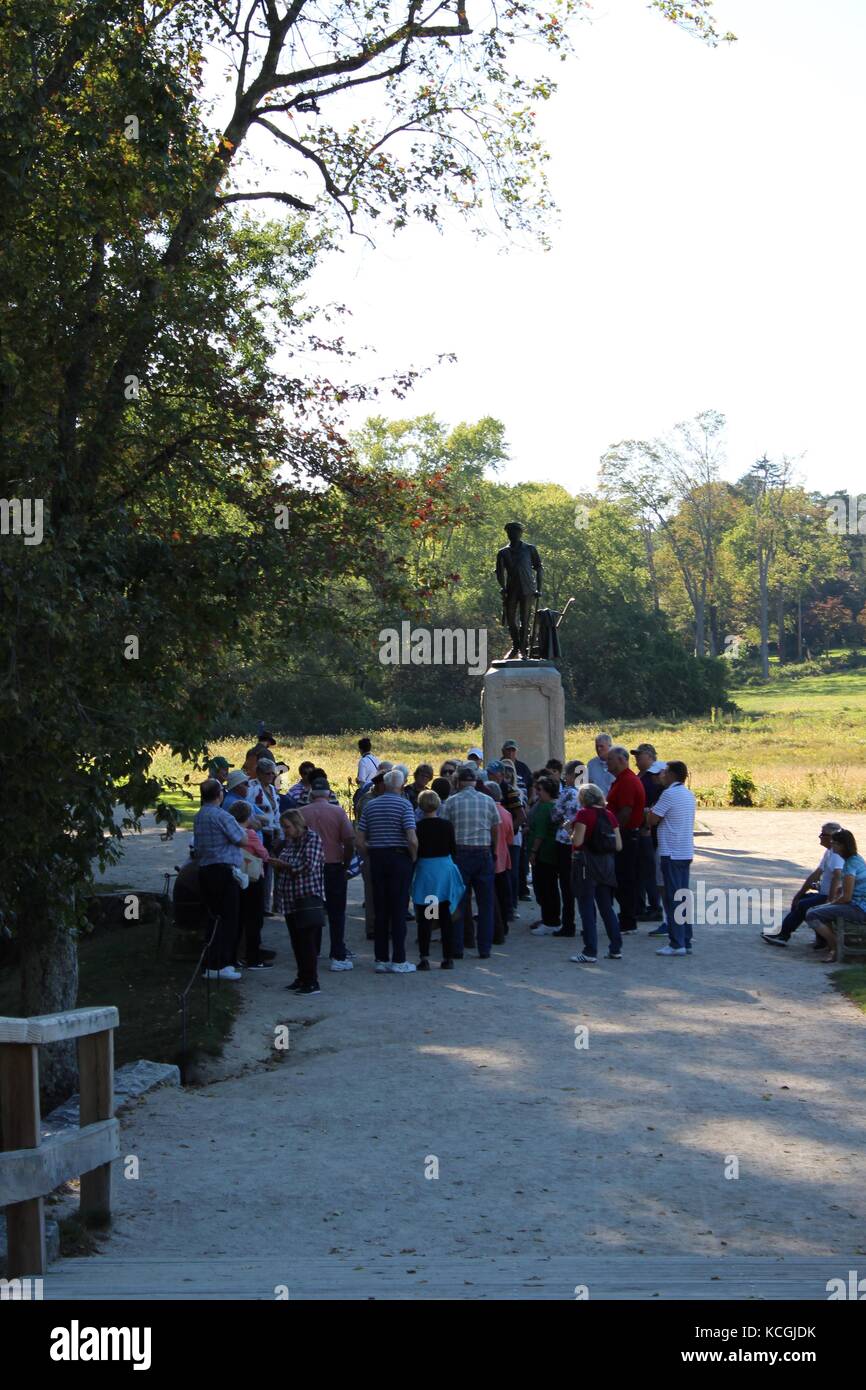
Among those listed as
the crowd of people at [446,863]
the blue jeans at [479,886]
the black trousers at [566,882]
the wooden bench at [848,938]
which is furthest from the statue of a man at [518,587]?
the wooden bench at [848,938]

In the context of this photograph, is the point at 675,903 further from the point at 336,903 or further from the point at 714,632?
the point at 714,632

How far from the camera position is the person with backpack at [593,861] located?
42.7ft

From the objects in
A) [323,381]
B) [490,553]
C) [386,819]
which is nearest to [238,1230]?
[386,819]

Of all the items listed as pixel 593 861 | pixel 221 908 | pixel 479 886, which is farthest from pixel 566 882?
pixel 221 908

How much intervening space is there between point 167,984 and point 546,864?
4.10 m

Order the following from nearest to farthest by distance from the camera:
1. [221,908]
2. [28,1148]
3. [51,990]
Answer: [28,1148] → [51,990] → [221,908]

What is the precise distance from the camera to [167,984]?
13008 millimetres

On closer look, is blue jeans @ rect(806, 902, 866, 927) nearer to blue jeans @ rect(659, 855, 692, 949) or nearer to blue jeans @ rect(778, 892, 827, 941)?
blue jeans @ rect(778, 892, 827, 941)

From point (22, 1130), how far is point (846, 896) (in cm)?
938

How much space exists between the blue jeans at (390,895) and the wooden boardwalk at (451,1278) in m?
6.65

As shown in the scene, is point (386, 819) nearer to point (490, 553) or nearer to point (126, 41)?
point (126, 41)

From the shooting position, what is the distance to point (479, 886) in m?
13.8

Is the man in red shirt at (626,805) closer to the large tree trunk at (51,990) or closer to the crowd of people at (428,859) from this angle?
the crowd of people at (428,859)

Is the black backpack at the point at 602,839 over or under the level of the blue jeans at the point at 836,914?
over
